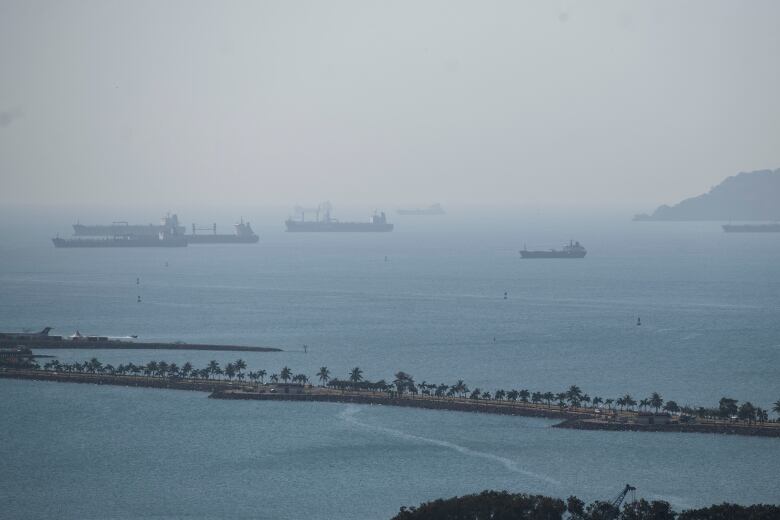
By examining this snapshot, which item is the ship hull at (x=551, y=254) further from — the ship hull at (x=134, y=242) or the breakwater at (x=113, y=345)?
the breakwater at (x=113, y=345)

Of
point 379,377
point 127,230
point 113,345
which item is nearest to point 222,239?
point 127,230

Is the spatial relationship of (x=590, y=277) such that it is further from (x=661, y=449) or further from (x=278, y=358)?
(x=661, y=449)

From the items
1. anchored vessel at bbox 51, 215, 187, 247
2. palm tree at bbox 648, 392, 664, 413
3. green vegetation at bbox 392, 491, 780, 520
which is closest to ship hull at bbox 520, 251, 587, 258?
anchored vessel at bbox 51, 215, 187, 247

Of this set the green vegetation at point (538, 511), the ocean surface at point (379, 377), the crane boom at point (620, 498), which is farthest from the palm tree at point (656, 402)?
the green vegetation at point (538, 511)

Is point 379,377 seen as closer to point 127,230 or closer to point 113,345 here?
point 113,345

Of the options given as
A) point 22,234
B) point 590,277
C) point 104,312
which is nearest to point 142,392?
point 104,312

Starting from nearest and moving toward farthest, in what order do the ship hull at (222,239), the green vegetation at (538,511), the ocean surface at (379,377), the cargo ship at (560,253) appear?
1. the green vegetation at (538,511)
2. the ocean surface at (379,377)
3. the cargo ship at (560,253)
4. the ship hull at (222,239)

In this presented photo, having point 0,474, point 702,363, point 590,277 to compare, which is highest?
point 590,277
